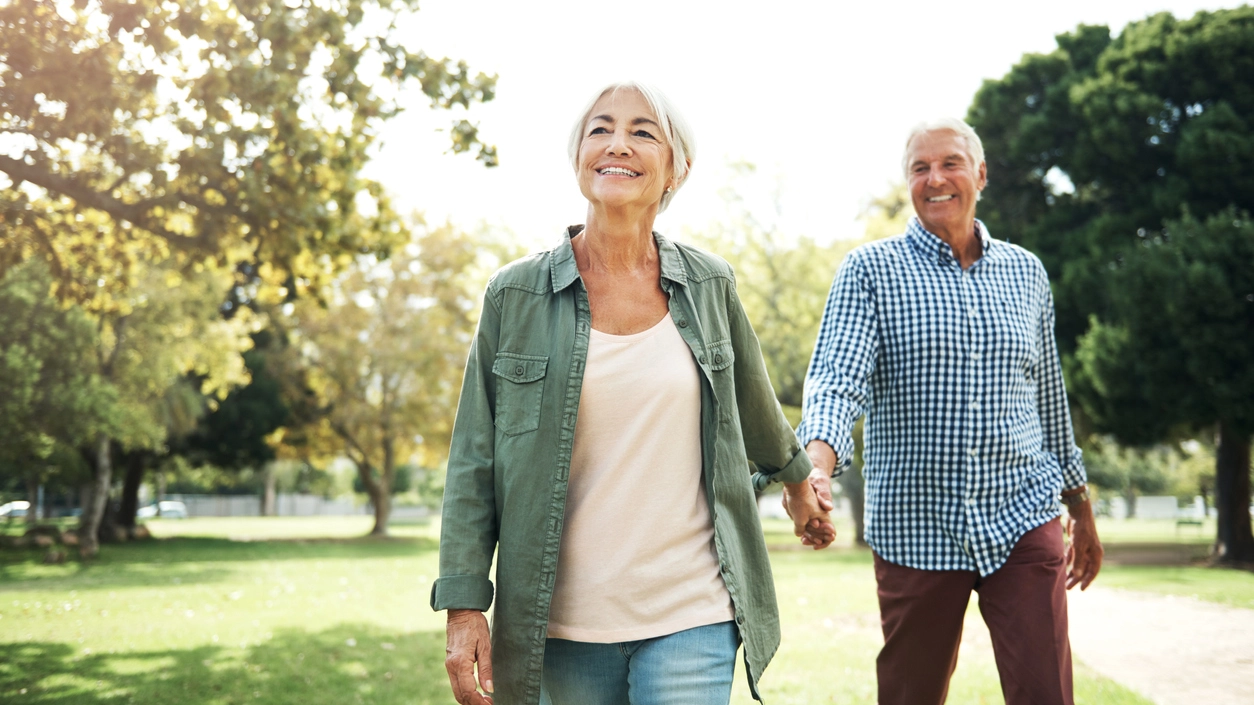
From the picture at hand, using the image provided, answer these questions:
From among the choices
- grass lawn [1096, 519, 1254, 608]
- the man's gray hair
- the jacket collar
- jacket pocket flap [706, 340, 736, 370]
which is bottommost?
grass lawn [1096, 519, 1254, 608]

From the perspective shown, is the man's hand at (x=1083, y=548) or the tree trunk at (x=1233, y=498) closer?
the man's hand at (x=1083, y=548)

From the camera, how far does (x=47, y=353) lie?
2348 cm

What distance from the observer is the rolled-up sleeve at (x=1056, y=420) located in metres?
3.92

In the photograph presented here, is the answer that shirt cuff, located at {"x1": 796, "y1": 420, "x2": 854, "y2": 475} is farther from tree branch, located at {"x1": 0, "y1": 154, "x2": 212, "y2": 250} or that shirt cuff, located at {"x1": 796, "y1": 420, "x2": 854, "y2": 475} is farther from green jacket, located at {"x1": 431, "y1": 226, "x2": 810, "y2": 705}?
tree branch, located at {"x1": 0, "y1": 154, "x2": 212, "y2": 250}

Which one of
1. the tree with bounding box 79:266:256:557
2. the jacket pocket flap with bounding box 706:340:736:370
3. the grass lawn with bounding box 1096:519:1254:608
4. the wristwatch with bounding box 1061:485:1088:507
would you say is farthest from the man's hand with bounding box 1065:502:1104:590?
the tree with bounding box 79:266:256:557

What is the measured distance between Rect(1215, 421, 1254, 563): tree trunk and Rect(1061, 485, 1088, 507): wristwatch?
2057 centimetres

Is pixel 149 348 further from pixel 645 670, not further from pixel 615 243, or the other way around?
pixel 645 670

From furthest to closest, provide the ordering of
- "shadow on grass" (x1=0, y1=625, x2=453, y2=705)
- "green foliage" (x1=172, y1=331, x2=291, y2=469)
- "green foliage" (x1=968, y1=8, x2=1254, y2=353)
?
1. "green foliage" (x1=172, y1=331, x2=291, y2=469)
2. "green foliage" (x1=968, y1=8, x2=1254, y2=353)
3. "shadow on grass" (x1=0, y1=625, x2=453, y2=705)

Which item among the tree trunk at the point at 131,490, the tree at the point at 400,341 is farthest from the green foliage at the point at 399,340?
the tree trunk at the point at 131,490

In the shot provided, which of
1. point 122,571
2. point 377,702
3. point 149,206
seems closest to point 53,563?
point 122,571

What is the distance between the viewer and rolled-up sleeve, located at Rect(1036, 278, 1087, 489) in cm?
392

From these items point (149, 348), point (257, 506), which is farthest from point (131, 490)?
point (257, 506)

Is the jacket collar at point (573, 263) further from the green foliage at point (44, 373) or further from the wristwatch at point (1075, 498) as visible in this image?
the green foliage at point (44, 373)

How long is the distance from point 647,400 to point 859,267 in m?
1.45
